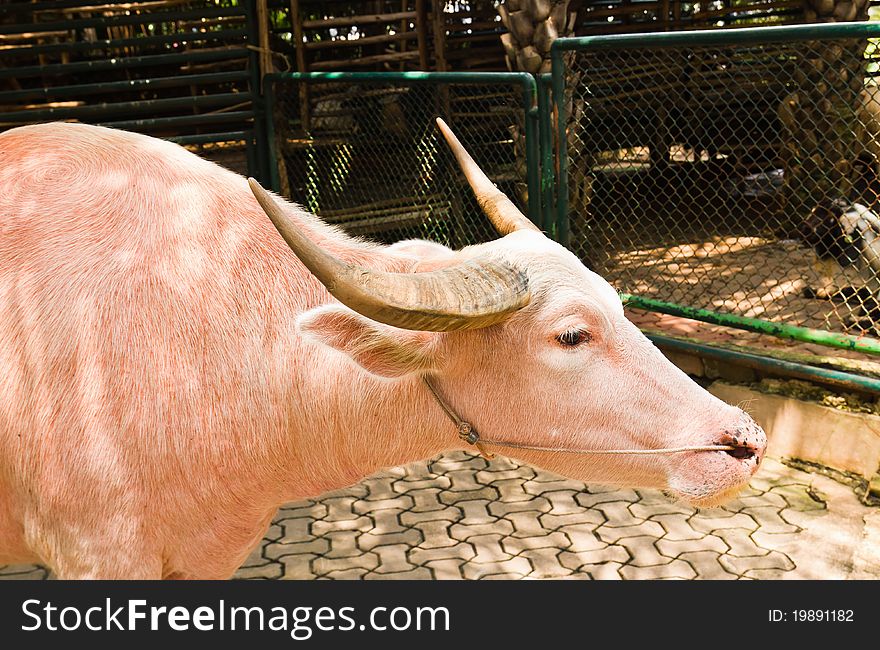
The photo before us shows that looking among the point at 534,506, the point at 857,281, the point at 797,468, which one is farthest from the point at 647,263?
the point at 534,506

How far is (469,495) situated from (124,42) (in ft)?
16.3

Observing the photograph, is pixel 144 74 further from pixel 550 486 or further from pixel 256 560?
pixel 550 486

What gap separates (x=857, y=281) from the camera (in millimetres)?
7391

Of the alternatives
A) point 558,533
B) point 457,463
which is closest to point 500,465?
point 457,463

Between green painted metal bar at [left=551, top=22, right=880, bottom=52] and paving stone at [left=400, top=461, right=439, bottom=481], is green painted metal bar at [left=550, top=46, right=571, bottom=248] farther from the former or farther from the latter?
paving stone at [left=400, top=461, right=439, bottom=481]

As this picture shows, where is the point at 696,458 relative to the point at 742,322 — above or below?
above

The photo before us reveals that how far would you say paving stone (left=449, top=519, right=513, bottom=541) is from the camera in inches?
195

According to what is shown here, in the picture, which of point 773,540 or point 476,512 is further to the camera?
point 476,512

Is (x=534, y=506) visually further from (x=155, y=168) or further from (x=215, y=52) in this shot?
(x=215, y=52)

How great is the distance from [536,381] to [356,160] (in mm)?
5886

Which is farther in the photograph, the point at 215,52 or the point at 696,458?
the point at 215,52

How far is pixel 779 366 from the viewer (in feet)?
18.1

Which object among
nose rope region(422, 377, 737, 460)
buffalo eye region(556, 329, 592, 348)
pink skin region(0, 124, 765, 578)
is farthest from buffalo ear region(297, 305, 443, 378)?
buffalo eye region(556, 329, 592, 348)

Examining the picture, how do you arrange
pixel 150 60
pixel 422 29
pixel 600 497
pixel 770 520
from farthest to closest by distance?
pixel 422 29 → pixel 150 60 → pixel 600 497 → pixel 770 520
